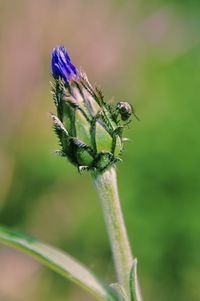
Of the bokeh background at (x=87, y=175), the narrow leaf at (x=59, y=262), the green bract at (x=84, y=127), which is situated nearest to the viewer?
the green bract at (x=84, y=127)

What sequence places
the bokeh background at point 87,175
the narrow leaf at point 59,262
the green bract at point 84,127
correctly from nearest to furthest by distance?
the green bract at point 84,127
the narrow leaf at point 59,262
the bokeh background at point 87,175

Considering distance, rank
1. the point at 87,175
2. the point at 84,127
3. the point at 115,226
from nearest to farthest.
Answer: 1. the point at 84,127
2. the point at 115,226
3. the point at 87,175

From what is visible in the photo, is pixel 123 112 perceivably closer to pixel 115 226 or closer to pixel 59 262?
pixel 115 226

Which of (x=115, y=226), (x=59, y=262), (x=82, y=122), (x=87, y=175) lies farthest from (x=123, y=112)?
(x=87, y=175)

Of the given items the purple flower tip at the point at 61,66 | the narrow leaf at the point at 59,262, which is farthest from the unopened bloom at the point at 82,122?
the narrow leaf at the point at 59,262

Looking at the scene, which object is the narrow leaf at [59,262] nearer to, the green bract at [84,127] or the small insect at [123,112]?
the green bract at [84,127]

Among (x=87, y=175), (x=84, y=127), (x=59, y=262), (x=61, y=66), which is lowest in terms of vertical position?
(x=59, y=262)

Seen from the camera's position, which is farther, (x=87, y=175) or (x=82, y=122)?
→ (x=87, y=175)
